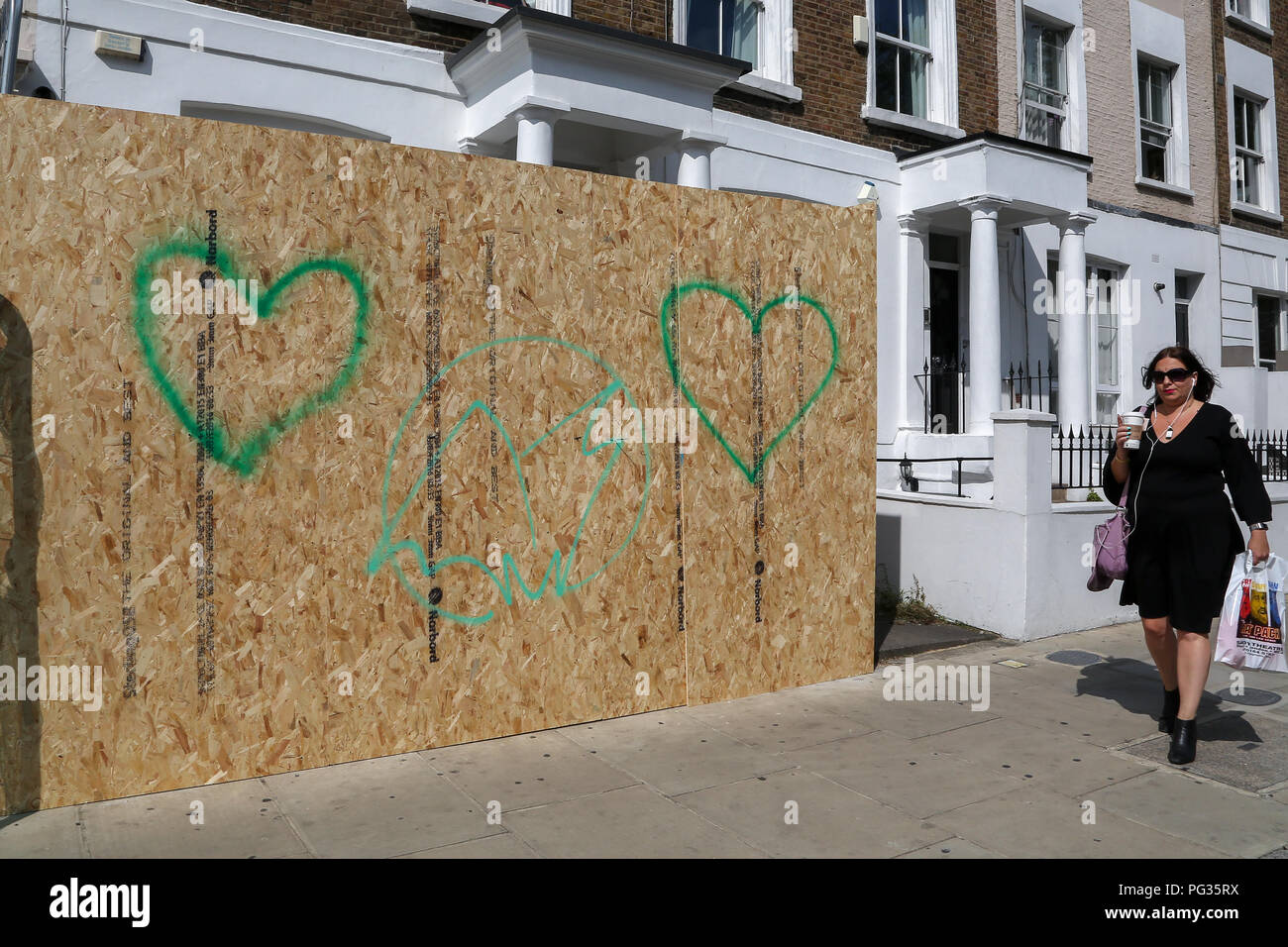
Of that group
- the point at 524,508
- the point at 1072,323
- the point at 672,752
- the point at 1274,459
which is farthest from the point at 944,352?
the point at 672,752

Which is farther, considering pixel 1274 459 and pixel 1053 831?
pixel 1274 459

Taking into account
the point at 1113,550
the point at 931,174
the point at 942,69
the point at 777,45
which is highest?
the point at 942,69

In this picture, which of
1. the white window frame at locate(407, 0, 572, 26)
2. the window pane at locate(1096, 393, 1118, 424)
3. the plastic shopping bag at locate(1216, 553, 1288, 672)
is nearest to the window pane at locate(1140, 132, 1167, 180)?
the window pane at locate(1096, 393, 1118, 424)

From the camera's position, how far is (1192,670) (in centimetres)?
513

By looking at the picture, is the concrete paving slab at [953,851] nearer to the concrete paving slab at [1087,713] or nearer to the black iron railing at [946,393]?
the concrete paving slab at [1087,713]

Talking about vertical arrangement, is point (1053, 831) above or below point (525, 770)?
below

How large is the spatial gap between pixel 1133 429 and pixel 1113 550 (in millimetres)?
670

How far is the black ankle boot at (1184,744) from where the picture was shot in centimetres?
512

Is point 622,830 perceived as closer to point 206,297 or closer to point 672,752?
point 672,752

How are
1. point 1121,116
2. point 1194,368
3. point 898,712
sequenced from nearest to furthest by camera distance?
1. point 1194,368
2. point 898,712
3. point 1121,116

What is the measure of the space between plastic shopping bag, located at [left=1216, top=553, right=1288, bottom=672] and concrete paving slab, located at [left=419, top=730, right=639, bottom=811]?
3.22 meters
